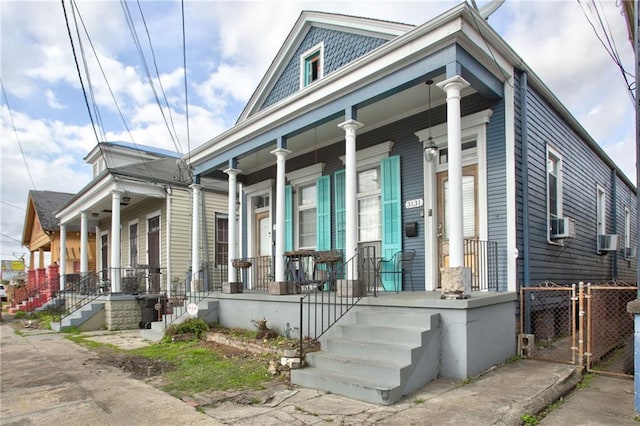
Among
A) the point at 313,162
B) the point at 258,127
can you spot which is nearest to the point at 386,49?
the point at 258,127

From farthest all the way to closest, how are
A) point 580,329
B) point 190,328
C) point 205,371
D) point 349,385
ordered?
point 190,328, point 205,371, point 580,329, point 349,385

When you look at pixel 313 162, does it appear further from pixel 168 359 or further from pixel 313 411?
pixel 313 411

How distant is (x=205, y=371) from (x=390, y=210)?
4.31 metres

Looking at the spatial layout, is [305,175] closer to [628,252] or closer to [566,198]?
[566,198]

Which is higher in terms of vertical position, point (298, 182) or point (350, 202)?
point (298, 182)

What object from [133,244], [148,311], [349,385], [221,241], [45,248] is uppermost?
[221,241]

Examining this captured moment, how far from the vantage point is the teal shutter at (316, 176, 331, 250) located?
9.53m

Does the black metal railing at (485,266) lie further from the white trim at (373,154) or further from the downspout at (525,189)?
the white trim at (373,154)

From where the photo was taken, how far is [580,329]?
542 cm

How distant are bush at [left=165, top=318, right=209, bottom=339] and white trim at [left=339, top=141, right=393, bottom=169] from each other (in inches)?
171

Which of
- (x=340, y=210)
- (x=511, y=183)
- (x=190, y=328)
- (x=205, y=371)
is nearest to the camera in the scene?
(x=205, y=371)

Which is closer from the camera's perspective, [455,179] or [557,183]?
[455,179]

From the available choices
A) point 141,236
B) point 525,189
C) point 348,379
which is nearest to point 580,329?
point 525,189

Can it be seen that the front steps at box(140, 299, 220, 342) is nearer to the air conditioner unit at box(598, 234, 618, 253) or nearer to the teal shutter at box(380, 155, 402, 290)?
the teal shutter at box(380, 155, 402, 290)
